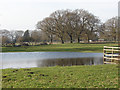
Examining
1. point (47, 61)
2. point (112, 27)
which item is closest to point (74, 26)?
point (112, 27)

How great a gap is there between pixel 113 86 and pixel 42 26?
6139 cm

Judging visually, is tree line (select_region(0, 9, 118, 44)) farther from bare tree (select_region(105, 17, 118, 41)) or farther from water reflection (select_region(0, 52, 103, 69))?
water reflection (select_region(0, 52, 103, 69))

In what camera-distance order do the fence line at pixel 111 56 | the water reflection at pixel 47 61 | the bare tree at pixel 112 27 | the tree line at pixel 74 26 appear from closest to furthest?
the fence line at pixel 111 56 → the water reflection at pixel 47 61 → the bare tree at pixel 112 27 → the tree line at pixel 74 26

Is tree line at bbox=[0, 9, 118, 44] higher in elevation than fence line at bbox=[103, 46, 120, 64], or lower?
higher

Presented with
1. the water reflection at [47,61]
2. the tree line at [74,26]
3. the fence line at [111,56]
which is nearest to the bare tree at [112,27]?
the tree line at [74,26]

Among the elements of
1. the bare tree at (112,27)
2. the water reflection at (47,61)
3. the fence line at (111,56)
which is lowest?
the water reflection at (47,61)

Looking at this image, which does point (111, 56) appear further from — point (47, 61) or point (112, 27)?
point (112, 27)

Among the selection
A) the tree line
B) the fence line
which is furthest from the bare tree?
the fence line

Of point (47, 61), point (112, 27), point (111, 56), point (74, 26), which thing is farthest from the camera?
point (74, 26)

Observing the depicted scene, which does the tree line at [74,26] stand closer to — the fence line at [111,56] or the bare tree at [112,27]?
the bare tree at [112,27]

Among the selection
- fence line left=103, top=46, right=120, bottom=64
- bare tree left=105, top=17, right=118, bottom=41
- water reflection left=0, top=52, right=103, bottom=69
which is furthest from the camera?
bare tree left=105, top=17, right=118, bottom=41

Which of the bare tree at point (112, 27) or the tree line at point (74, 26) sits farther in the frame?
the tree line at point (74, 26)

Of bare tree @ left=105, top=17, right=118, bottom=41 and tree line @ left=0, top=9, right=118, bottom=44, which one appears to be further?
tree line @ left=0, top=9, right=118, bottom=44

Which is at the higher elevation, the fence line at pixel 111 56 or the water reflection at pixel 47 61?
the fence line at pixel 111 56
